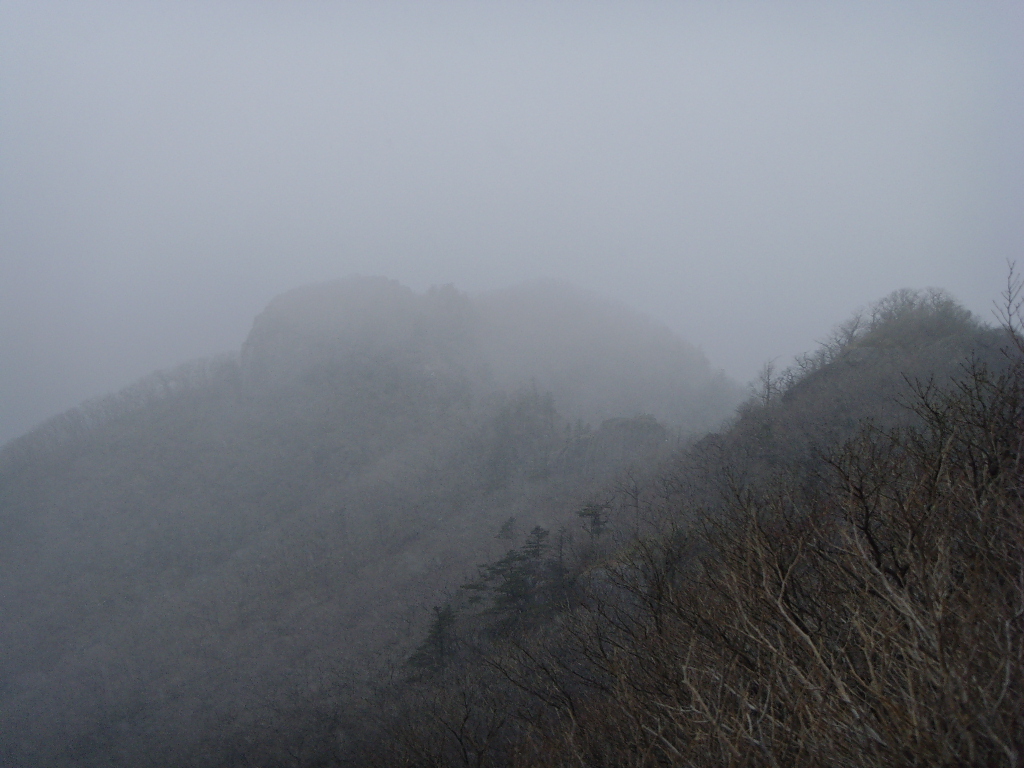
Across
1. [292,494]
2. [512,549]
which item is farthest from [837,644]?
[292,494]

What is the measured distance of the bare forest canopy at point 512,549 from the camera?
5.45 metres

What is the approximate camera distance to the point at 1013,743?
10.4ft

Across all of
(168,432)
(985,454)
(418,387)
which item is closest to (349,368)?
(418,387)

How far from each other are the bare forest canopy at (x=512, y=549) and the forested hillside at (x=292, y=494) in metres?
0.36

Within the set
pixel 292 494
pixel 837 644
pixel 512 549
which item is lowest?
pixel 512 549

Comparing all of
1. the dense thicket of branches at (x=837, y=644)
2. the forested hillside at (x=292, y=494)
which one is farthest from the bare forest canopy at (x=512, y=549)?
the forested hillside at (x=292, y=494)

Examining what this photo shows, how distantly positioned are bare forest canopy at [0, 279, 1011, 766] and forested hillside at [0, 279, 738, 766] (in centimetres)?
36

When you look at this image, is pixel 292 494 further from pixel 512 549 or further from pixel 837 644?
pixel 837 644

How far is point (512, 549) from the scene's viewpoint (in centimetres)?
3256

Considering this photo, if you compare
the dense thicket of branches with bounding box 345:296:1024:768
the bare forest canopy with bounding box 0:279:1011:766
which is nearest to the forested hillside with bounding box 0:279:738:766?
the bare forest canopy with bounding box 0:279:1011:766

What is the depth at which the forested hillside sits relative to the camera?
3478 centimetres

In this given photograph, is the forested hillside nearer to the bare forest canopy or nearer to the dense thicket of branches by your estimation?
the bare forest canopy

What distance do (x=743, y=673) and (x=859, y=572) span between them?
192 centimetres

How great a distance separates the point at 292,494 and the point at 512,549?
35.7 metres
